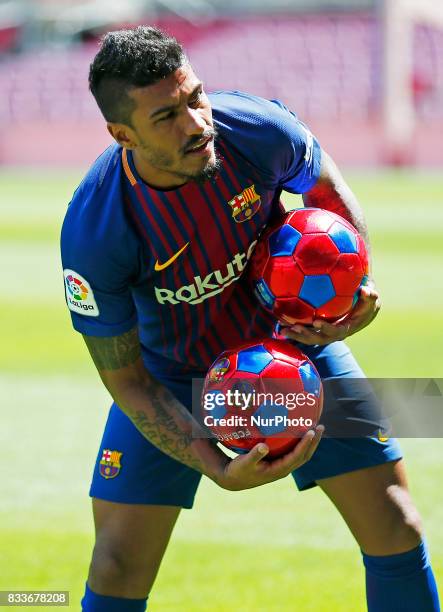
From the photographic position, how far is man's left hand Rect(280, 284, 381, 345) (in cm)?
404

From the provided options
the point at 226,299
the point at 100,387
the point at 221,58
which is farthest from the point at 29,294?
the point at 221,58

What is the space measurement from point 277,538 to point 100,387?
11.4ft

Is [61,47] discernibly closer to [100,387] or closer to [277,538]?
[100,387]

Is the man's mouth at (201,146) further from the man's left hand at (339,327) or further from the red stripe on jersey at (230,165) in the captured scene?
the man's left hand at (339,327)

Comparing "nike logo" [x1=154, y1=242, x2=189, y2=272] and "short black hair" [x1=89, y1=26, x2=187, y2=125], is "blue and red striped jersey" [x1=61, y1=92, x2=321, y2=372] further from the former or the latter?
"short black hair" [x1=89, y1=26, x2=187, y2=125]

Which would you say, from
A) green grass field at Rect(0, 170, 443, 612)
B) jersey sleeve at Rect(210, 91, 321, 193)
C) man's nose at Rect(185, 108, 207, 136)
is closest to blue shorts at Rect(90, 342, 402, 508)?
jersey sleeve at Rect(210, 91, 321, 193)

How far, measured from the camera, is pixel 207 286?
4.17 metres

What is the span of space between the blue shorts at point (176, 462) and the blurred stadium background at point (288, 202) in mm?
945

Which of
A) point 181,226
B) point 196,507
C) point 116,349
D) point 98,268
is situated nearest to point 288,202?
point 196,507

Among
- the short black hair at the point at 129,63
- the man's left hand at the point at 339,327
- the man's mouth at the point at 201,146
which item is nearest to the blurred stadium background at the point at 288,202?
the man's left hand at the point at 339,327

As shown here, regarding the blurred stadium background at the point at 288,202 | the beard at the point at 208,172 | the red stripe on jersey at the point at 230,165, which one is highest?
the beard at the point at 208,172

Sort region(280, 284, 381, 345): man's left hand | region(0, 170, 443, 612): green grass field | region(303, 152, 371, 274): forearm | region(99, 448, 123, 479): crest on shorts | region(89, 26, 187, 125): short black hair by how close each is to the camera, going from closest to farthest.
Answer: region(89, 26, 187, 125): short black hair → region(280, 284, 381, 345): man's left hand → region(99, 448, 123, 479): crest on shorts → region(303, 152, 371, 274): forearm → region(0, 170, 443, 612): green grass field

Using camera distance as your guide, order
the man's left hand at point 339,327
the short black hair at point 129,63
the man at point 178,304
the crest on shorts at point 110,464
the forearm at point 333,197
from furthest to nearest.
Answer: the forearm at point 333,197 → the crest on shorts at point 110,464 → the man's left hand at point 339,327 → the man at point 178,304 → the short black hair at point 129,63

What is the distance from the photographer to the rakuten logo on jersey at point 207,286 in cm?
415
